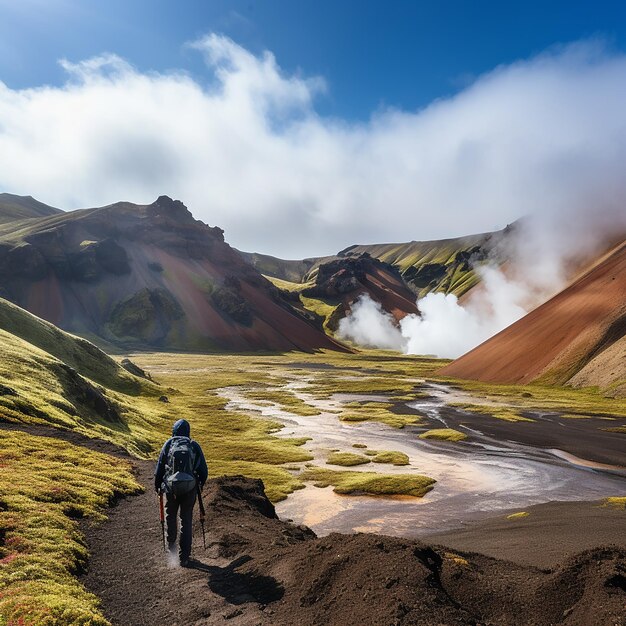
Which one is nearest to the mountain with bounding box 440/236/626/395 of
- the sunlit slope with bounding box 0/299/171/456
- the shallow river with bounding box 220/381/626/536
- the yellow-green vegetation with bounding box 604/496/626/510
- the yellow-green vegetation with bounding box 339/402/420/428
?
the yellow-green vegetation with bounding box 339/402/420/428

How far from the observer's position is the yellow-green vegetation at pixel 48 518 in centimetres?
1053

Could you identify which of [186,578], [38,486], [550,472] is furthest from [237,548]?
[550,472]

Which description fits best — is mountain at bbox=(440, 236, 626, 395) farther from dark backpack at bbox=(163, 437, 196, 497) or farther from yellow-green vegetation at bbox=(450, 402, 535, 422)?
dark backpack at bbox=(163, 437, 196, 497)

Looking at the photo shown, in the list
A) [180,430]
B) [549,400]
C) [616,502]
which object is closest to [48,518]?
[180,430]

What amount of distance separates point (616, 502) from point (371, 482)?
17.0 meters

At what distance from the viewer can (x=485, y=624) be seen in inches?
380

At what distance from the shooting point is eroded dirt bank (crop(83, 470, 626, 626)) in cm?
991

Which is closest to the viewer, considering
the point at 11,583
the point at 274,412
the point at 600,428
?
the point at 11,583

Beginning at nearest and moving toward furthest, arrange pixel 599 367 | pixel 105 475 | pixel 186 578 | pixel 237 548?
pixel 186 578 → pixel 237 548 → pixel 105 475 → pixel 599 367

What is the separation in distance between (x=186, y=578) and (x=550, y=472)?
36.4m

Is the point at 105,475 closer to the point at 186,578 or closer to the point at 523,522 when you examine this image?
the point at 186,578

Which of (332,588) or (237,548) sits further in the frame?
(237,548)

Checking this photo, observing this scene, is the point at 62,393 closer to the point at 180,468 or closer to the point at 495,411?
the point at 180,468

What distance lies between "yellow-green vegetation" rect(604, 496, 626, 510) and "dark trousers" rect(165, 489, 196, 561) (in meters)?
29.0
